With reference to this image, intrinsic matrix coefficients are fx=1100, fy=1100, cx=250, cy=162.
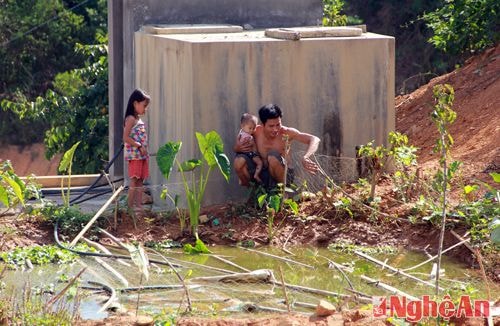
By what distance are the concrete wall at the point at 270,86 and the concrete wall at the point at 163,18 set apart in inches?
26.7

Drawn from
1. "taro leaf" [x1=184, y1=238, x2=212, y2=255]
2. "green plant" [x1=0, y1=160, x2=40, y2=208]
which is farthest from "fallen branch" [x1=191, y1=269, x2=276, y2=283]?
"green plant" [x1=0, y1=160, x2=40, y2=208]

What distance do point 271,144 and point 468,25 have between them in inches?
153

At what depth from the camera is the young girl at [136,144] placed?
10445 millimetres

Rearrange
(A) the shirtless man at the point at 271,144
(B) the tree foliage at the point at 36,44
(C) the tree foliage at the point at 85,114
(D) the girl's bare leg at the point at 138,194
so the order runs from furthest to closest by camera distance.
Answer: (B) the tree foliage at the point at 36,44, (C) the tree foliage at the point at 85,114, (D) the girl's bare leg at the point at 138,194, (A) the shirtless man at the point at 271,144

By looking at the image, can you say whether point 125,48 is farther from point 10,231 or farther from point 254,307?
point 254,307

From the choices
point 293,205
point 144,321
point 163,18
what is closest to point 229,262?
point 293,205

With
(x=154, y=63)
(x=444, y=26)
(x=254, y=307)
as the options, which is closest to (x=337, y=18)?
(x=444, y=26)

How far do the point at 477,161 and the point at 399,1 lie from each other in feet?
38.8

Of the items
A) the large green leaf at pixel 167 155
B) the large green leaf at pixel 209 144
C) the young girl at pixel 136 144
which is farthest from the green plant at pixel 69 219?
the large green leaf at pixel 209 144

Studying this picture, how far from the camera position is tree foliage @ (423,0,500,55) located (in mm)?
12875

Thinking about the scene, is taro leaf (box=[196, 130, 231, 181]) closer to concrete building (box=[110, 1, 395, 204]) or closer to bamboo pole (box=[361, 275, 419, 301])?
concrete building (box=[110, 1, 395, 204])

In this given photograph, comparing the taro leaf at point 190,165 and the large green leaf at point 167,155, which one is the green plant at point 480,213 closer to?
the taro leaf at point 190,165

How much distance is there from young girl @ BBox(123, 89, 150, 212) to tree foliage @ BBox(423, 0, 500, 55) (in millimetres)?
4425

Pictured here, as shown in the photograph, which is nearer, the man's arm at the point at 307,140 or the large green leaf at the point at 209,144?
the large green leaf at the point at 209,144
